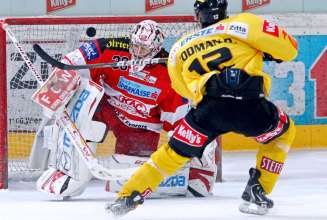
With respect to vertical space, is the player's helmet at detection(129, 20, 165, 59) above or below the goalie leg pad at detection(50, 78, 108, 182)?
above

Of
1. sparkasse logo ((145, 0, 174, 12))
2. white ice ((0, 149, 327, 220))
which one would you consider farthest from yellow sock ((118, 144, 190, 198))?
sparkasse logo ((145, 0, 174, 12))

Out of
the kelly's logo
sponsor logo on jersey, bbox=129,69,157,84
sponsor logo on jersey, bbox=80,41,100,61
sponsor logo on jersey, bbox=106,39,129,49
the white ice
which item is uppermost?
the kelly's logo

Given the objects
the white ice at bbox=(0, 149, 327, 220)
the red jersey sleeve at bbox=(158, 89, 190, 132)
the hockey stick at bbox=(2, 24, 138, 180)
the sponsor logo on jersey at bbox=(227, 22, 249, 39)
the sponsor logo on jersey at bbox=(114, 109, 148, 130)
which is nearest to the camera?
the sponsor logo on jersey at bbox=(227, 22, 249, 39)

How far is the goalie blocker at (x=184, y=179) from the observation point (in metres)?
2.67

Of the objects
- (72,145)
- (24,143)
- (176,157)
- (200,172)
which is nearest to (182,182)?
(200,172)

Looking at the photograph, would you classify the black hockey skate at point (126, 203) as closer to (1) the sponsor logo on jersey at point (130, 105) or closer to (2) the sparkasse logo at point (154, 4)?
(1) the sponsor logo on jersey at point (130, 105)

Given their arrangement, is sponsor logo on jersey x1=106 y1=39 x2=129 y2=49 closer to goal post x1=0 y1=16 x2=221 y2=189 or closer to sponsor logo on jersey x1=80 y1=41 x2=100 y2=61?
sponsor logo on jersey x1=80 y1=41 x2=100 y2=61

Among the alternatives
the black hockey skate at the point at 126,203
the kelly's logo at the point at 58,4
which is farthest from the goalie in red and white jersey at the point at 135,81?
the kelly's logo at the point at 58,4

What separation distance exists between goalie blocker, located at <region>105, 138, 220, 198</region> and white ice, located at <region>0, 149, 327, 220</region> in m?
0.08

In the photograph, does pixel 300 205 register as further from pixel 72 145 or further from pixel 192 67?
pixel 72 145

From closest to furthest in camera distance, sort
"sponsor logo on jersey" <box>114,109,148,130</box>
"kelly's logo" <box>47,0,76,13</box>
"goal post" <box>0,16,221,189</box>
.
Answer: "sponsor logo on jersey" <box>114,109,148,130</box> < "goal post" <box>0,16,221,189</box> < "kelly's logo" <box>47,0,76,13</box>

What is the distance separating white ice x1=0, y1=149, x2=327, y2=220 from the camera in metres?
2.01

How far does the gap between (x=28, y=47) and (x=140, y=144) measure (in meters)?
1.36

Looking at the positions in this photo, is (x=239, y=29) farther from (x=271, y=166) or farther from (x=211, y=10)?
(x=271, y=166)
